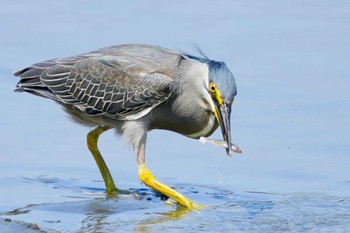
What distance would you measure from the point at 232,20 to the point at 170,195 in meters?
5.60

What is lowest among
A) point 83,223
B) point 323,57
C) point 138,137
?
point 83,223

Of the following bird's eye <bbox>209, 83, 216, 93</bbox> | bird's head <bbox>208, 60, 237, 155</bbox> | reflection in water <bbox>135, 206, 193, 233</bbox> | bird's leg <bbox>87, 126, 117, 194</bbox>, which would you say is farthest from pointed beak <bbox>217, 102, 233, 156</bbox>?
bird's leg <bbox>87, 126, 117, 194</bbox>

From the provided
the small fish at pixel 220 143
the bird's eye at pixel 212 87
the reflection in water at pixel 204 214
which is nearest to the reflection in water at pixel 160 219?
the reflection in water at pixel 204 214

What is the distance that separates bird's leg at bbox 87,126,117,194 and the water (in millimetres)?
177

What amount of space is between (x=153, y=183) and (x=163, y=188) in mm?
147

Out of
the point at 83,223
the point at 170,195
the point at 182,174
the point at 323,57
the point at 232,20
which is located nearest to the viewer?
the point at 83,223

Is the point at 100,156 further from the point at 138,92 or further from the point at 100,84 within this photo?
the point at 138,92

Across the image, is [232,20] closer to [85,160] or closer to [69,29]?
A: [69,29]

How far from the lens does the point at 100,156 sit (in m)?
12.9

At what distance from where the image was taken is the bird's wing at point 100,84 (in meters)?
12.4

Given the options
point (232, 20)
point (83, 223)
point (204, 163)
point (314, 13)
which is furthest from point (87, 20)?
point (83, 223)

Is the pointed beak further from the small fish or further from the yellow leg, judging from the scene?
the yellow leg

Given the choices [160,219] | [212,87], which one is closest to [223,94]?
[212,87]

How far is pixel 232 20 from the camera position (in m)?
17.1
